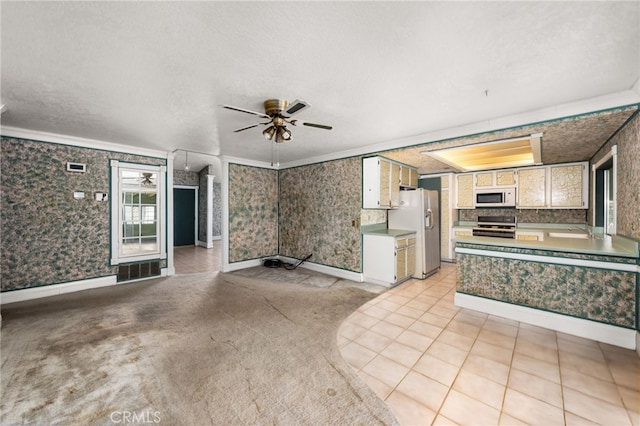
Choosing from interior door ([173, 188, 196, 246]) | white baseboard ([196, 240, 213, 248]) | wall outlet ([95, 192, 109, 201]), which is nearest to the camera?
wall outlet ([95, 192, 109, 201])

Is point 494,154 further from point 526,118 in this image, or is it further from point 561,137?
point 526,118

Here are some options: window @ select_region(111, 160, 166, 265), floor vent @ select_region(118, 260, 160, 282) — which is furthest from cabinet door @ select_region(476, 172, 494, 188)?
floor vent @ select_region(118, 260, 160, 282)

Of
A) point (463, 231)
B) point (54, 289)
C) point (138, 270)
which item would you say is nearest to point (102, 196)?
point (138, 270)

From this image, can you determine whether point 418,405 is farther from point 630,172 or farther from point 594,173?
point 594,173

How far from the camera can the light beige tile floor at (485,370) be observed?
1.71m

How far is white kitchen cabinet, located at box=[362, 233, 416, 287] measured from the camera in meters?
4.40

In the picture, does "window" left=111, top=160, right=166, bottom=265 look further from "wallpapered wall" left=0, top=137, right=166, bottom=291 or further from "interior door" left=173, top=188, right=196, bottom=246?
"interior door" left=173, top=188, right=196, bottom=246

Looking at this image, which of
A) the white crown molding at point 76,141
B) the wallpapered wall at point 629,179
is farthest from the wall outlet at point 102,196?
the wallpapered wall at point 629,179

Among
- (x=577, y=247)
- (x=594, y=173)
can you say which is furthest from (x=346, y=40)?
(x=594, y=173)

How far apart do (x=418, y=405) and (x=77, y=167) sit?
5.65m

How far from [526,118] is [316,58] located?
8.65 feet

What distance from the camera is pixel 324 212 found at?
5.40 metres

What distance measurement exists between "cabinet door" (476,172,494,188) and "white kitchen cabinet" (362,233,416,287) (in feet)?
7.92

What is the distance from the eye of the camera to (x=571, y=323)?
110 inches
